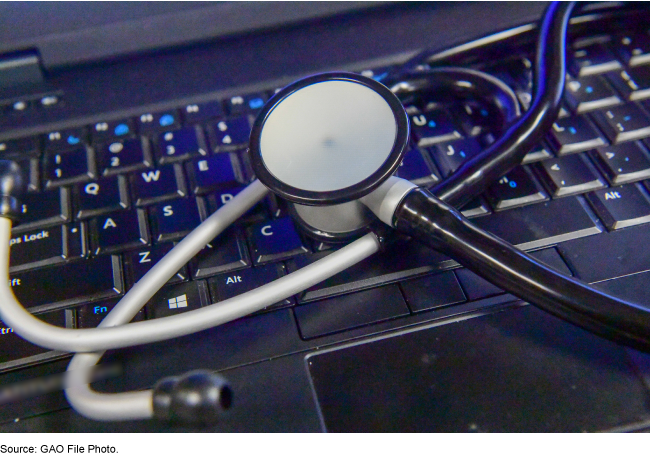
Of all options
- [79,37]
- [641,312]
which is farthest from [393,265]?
[79,37]

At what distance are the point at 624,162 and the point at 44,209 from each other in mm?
517

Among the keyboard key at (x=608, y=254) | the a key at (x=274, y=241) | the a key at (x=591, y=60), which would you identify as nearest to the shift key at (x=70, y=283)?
the a key at (x=274, y=241)

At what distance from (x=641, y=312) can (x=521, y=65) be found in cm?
32

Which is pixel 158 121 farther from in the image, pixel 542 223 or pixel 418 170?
pixel 542 223

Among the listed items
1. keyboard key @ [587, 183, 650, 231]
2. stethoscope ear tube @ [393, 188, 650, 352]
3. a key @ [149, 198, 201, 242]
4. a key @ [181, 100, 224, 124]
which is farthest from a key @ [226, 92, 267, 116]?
keyboard key @ [587, 183, 650, 231]

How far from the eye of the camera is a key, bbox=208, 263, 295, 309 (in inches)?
16.0

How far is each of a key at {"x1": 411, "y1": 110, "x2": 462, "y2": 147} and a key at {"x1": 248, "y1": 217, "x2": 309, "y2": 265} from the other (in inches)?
6.1

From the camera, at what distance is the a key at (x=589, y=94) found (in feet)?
1.64

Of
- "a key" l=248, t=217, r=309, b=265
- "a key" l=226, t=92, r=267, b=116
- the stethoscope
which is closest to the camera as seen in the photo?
the stethoscope

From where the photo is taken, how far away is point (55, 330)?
35 centimetres

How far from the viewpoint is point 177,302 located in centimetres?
40

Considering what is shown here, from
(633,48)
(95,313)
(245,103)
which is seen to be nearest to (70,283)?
(95,313)

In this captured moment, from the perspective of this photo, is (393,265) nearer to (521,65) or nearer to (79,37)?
(521,65)

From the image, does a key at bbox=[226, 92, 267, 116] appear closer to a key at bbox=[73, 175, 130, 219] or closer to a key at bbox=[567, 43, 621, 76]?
a key at bbox=[73, 175, 130, 219]
